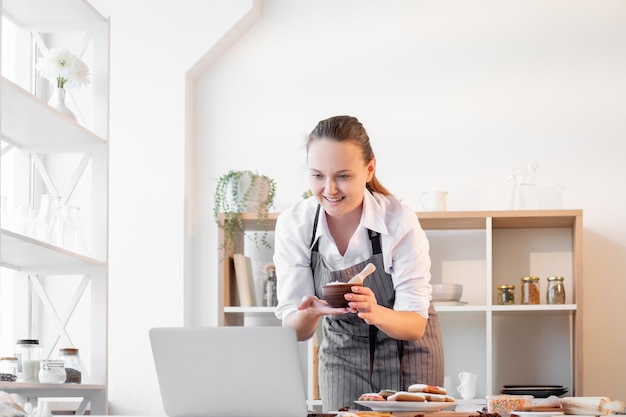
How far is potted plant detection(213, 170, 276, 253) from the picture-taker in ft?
14.6

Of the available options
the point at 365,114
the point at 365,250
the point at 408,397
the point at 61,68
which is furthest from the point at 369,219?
the point at 365,114

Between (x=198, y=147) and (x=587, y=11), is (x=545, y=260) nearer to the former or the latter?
(x=587, y=11)

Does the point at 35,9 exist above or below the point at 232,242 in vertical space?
above

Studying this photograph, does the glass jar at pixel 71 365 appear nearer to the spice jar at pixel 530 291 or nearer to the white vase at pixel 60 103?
the white vase at pixel 60 103

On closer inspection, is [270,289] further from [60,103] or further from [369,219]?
[369,219]

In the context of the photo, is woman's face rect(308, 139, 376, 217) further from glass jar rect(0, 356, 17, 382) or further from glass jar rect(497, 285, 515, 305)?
glass jar rect(497, 285, 515, 305)

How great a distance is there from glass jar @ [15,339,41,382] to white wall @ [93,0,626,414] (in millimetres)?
1318

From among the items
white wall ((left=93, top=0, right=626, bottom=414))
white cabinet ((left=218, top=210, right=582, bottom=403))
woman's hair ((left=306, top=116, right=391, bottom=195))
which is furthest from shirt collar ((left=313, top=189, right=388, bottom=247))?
white wall ((left=93, top=0, right=626, bottom=414))

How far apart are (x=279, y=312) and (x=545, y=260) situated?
6.89ft

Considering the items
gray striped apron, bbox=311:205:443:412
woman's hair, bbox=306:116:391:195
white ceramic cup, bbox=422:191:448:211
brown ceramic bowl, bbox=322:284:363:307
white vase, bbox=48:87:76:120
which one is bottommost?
gray striped apron, bbox=311:205:443:412

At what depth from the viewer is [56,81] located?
11.7 feet

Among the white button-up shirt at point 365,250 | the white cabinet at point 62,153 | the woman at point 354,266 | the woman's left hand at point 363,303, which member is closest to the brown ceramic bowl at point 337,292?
the woman's left hand at point 363,303

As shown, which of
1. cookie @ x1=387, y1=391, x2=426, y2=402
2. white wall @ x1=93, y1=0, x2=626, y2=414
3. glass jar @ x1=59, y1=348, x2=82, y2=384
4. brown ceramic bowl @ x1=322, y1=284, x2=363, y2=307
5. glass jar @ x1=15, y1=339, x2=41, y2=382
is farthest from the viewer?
white wall @ x1=93, y1=0, x2=626, y2=414

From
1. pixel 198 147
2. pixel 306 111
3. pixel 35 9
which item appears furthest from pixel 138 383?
pixel 35 9
